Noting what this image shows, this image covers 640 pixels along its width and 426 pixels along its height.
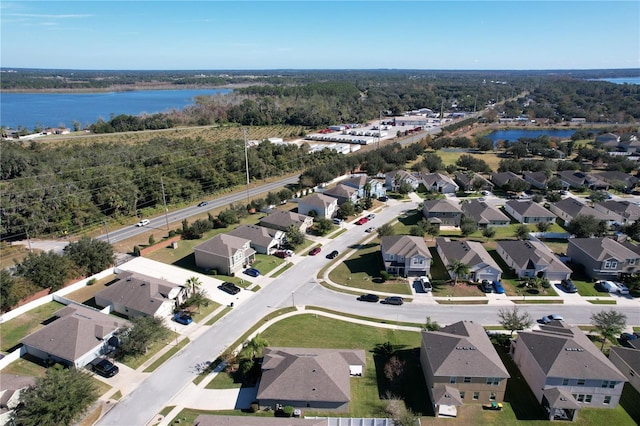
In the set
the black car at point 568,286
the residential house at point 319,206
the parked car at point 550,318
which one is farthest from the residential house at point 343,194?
the parked car at point 550,318

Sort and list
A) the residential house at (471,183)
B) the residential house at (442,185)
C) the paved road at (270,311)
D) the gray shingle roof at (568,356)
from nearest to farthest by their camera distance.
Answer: the gray shingle roof at (568,356)
the paved road at (270,311)
the residential house at (471,183)
the residential house at (442,185)

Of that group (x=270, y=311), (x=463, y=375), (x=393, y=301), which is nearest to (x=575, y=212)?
(x=393, y=301)

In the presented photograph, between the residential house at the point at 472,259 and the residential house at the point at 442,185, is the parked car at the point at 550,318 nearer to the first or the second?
the residential house at the point at 472,259

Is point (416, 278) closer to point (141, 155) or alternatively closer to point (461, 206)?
point (461, 206)

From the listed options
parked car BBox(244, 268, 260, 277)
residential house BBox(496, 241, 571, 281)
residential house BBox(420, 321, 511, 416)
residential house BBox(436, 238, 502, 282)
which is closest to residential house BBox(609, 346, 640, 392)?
residential house BBox(420, 321, 511, 416)

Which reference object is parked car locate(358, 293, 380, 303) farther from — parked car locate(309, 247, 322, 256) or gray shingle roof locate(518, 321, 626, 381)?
gray shingle roof locate(518, 321, 626, 381)

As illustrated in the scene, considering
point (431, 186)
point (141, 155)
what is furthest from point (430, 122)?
point (141, 155)

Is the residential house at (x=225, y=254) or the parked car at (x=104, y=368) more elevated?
the residential house at (x=225, y=254)
